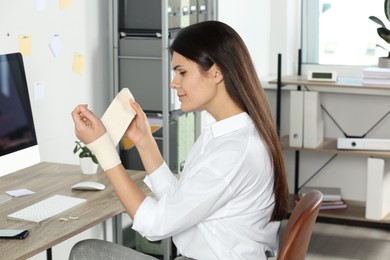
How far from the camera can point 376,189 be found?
4125 mm

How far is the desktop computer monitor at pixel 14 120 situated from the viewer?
2.64 metres

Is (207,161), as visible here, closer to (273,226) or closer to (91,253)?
(273,226)

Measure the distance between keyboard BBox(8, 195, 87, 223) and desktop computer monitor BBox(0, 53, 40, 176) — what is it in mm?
173

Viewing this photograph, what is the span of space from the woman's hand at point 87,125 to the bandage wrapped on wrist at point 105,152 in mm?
16

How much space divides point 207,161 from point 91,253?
50 centimetres

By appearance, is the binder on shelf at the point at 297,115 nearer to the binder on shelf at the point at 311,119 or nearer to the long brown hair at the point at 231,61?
the binder on shelf at the point at 311,119

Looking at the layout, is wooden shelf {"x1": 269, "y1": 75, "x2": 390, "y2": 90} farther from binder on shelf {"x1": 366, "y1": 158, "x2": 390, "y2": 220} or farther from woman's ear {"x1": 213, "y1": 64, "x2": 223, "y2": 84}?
woman's ear {"x1": 213, "y1": 64, "x2": 223, "y2": 84}

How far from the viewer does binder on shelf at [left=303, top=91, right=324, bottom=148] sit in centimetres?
436

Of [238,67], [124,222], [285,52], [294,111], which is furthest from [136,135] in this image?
[285,52]

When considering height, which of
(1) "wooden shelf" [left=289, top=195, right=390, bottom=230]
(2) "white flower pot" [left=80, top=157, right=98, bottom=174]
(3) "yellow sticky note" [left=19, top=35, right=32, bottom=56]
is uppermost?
(3) "yellow sticky note" [left=19, top=35, right=32, bottom=56]

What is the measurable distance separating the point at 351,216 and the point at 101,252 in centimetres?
228

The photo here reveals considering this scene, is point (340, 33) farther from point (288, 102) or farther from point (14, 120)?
point (14, 120)

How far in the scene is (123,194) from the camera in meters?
2.12

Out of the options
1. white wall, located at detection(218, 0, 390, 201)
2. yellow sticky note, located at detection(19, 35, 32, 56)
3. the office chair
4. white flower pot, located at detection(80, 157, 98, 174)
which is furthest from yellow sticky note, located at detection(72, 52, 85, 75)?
the office chair
